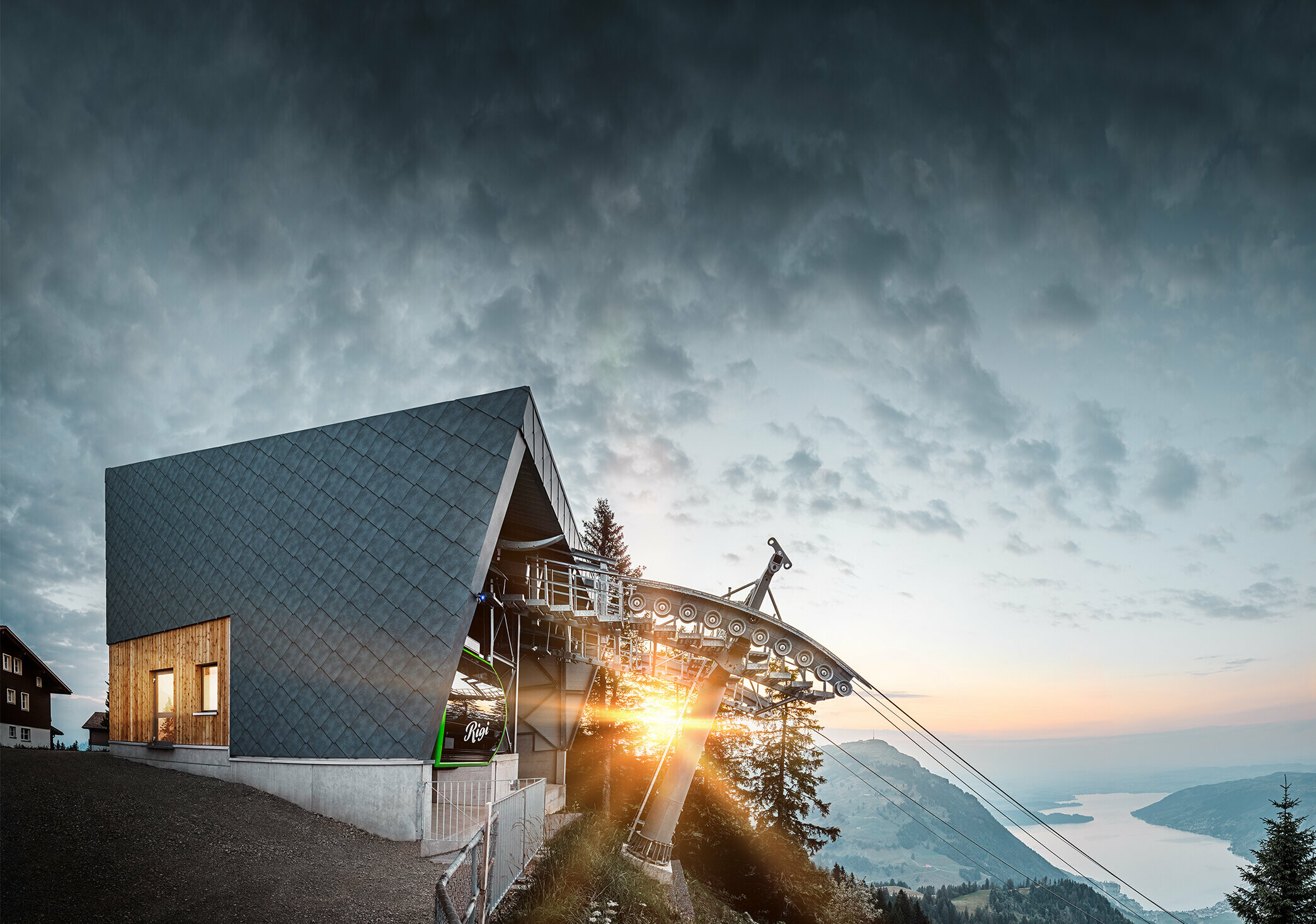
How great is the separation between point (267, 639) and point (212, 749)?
3.48m

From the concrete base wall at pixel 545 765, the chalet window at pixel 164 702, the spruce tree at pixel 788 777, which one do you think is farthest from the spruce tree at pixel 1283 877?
the chalet window at pixel 164 702

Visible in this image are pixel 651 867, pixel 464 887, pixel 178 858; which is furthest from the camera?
pixel 651 867

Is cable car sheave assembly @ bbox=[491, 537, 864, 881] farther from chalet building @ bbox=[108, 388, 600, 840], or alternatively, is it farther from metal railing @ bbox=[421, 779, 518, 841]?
metal railing @ bbox=[421, 779, 518, 841]

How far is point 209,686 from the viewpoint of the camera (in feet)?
64.8

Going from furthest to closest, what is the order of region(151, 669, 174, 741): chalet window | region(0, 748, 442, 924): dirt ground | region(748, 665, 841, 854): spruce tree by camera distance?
region(748, 665, 841, 854): spruce tree
region(151, 669, 174, 741): chalet window
region(0, 748, 442, 924): dirt ground

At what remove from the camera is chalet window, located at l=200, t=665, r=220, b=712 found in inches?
761

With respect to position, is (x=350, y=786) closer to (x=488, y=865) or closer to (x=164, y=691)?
(x=488, y=865)

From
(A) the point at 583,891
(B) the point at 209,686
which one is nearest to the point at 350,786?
(A) the point at 583,891

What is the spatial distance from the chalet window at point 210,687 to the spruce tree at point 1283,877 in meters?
36.1

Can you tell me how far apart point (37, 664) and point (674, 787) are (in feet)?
145

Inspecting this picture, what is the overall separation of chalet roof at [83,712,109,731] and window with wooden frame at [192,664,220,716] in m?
41.2

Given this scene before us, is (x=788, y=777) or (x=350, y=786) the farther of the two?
(x=788, y=777)

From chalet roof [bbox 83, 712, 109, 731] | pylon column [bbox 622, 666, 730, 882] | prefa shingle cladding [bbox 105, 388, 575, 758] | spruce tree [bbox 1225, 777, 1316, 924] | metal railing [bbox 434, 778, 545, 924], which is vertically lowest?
spruce tree [bbox 1225, 777, 1316, 924]

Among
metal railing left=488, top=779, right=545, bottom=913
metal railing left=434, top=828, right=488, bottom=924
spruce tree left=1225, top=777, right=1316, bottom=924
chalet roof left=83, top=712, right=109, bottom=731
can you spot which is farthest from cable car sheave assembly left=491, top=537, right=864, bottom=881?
chalet roof left=83, top=712, right=109, bottom=731
